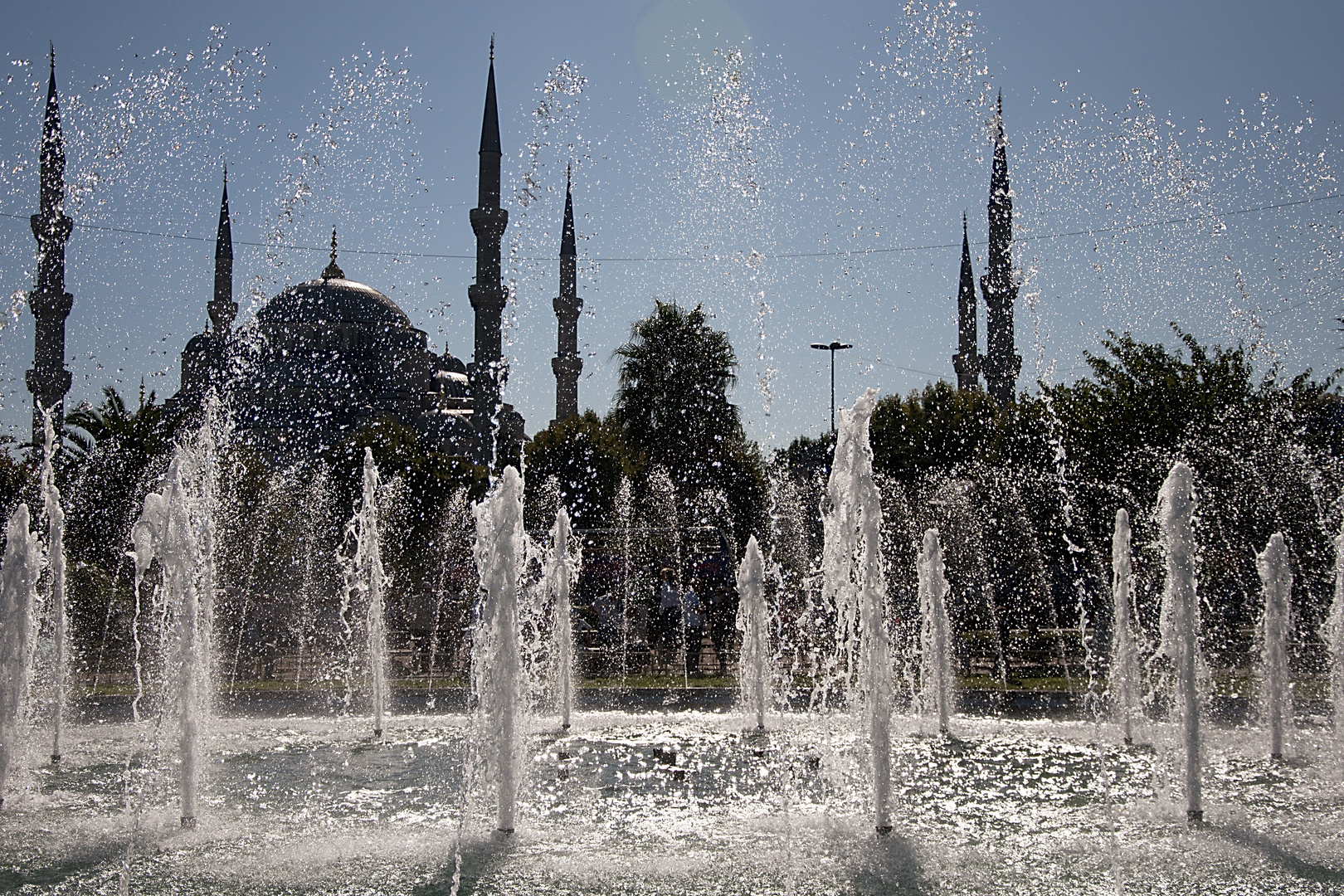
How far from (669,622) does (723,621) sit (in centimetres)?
87

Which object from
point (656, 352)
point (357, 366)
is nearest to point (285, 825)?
point (656, 352)

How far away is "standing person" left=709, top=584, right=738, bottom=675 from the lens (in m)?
12.1

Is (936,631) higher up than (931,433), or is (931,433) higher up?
(931,433)

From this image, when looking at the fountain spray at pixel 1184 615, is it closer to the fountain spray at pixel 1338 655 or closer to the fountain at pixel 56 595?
the fountain spray at pixel 1338 655

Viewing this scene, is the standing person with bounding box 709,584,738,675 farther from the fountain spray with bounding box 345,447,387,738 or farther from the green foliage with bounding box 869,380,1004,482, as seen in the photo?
the green foliage with bounding box 869,380,1004,482

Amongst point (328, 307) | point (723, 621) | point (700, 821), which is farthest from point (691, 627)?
point (328, 307)

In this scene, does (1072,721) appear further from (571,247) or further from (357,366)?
(357,366)

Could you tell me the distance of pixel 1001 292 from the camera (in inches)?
1390

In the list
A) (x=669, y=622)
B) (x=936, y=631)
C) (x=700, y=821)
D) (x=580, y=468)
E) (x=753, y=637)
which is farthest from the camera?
(x=580, y=468)

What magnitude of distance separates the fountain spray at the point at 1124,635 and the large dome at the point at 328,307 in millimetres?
43240

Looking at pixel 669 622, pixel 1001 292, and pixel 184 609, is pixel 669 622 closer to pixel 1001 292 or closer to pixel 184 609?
pixel 184 609

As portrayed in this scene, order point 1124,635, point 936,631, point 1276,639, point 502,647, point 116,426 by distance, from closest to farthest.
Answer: point 502,647, point 1276,639, point 1124,635, point 936,631, point 116,426

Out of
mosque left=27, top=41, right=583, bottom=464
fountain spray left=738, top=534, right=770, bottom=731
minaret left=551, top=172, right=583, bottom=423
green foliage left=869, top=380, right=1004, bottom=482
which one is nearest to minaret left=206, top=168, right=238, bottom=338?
mosque left=27, top=41, right=583, bottom=464

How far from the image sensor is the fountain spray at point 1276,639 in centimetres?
666
